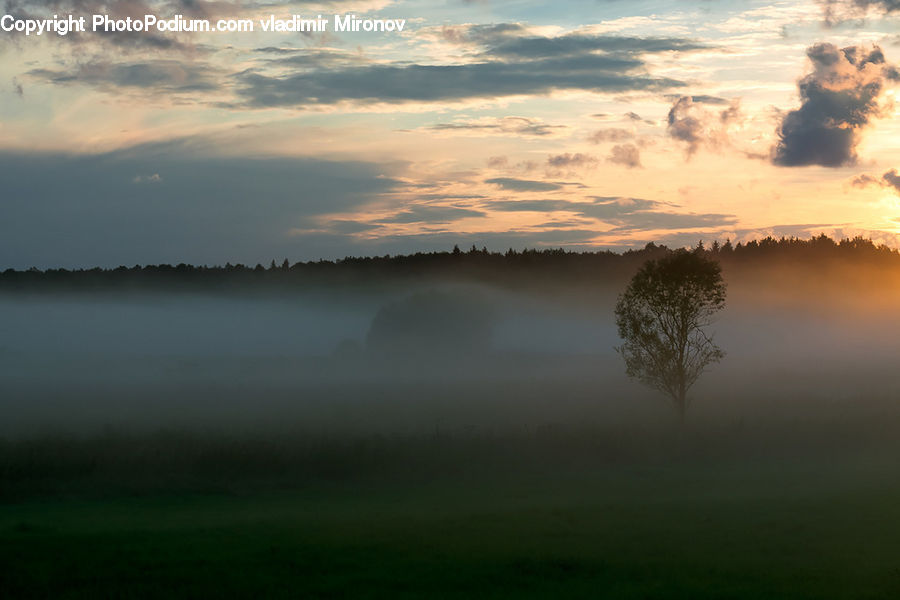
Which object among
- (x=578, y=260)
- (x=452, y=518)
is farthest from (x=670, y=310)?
(x=578, y=260)

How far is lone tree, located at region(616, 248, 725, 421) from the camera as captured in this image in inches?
2349

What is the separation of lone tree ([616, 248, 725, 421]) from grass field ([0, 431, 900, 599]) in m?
7.53

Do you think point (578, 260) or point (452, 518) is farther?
point (578, 260)

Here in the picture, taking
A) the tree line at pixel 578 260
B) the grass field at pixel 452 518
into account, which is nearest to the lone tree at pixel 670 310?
the grass field at pixel 452 518

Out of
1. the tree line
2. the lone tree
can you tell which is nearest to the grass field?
the lone tree

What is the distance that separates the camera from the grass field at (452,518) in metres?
23.1

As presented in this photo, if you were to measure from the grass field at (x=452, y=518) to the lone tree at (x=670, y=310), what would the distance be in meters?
7.53

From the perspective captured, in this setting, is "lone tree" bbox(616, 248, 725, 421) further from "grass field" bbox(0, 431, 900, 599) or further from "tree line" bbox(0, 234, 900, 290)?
"tree line" bbox(0, 234, 900, 290)

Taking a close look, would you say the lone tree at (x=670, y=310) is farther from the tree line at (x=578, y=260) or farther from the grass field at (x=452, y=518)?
the tree line at (x=578, y=260)

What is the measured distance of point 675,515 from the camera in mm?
32500

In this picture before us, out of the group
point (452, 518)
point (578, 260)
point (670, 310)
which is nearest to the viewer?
point (452, 518)

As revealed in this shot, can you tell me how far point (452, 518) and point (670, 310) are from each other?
32453mm

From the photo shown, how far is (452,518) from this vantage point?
31.8 m

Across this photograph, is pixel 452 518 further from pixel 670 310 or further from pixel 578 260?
pixel 578 260
